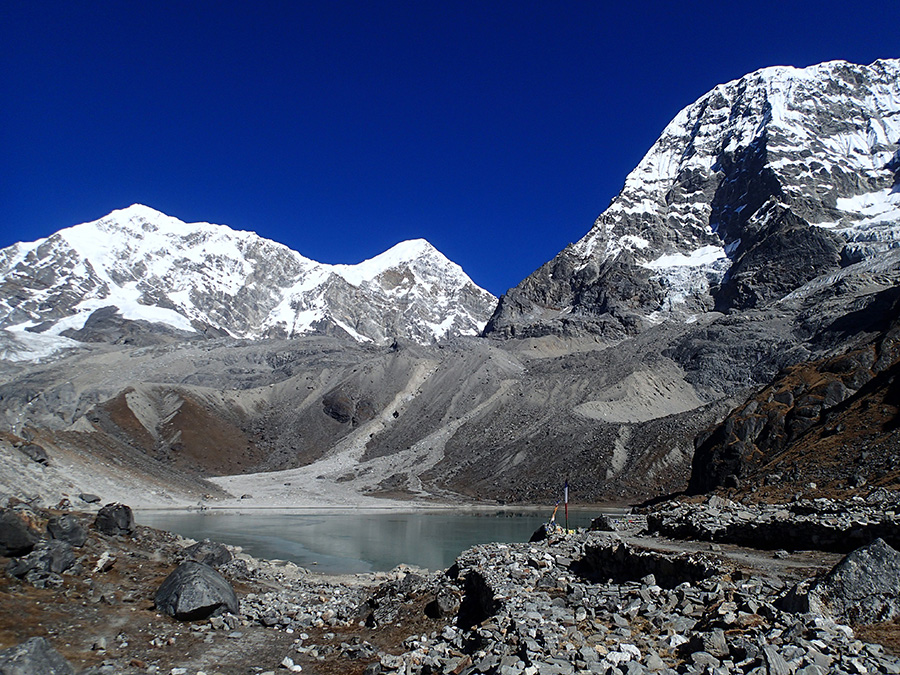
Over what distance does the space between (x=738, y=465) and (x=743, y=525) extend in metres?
35.1

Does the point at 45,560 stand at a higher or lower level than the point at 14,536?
lower

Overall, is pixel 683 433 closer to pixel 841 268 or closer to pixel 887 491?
pixel 887 491

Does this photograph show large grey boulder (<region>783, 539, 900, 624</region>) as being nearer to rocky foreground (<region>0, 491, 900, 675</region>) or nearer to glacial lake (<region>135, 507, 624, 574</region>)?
rocky foreground (<region>0, 491, 900, 675</region>)

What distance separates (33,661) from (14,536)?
8.91 m

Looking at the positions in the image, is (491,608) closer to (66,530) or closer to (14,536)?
(14,536)

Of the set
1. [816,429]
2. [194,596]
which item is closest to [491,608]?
[194,596]

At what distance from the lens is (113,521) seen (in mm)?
24562

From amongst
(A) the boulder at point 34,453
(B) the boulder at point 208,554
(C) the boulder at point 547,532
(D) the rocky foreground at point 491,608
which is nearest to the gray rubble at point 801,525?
(D) the rocky foreground at point 491,608

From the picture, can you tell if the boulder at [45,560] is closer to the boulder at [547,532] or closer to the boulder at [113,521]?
the boulder at [113,521]

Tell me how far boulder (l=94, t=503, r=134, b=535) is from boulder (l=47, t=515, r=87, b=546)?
3625 millimetres

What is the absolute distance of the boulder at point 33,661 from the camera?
9.99m

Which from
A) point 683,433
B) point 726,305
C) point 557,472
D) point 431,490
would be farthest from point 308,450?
point 726,305

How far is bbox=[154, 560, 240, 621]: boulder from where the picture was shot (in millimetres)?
16562

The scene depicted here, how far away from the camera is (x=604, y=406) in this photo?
10262cm
